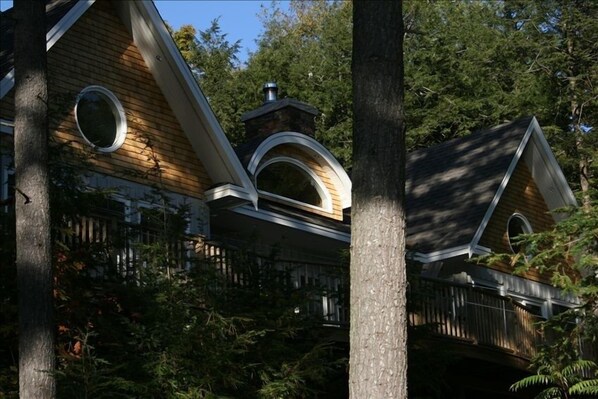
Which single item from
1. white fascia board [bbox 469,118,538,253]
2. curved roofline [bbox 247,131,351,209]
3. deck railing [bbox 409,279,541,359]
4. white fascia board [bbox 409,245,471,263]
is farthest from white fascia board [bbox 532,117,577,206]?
curved roofline [bbox 247,131,351,209]

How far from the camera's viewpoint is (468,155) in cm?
3030

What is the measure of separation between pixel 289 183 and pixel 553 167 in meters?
8.80

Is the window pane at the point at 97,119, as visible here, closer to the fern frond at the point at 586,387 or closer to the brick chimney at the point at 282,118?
the brick chimney at the point at 282,118

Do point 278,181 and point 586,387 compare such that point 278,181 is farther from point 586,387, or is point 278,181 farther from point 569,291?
point 586,387

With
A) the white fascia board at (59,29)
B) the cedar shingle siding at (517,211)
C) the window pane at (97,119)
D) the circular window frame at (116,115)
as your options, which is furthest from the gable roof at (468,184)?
the white fascia board at (59,29)

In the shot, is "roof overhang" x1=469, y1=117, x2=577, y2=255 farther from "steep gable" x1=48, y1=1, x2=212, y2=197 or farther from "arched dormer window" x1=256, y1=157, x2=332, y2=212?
"steep gable" x1=48, y1=1, x2=212, y2=197

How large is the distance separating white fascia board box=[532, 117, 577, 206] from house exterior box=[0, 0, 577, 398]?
0.12 ft

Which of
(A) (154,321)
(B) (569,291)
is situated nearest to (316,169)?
(B) (569,291)

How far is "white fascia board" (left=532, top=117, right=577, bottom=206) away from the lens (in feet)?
97.1

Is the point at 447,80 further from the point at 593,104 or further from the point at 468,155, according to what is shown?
Answer: the point at 468,155

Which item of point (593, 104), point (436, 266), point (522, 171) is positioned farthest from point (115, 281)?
point (593, 104)

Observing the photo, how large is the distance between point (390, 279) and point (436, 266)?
1664 centimetres

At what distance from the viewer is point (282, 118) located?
25.0 meters

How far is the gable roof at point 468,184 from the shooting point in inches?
1033
